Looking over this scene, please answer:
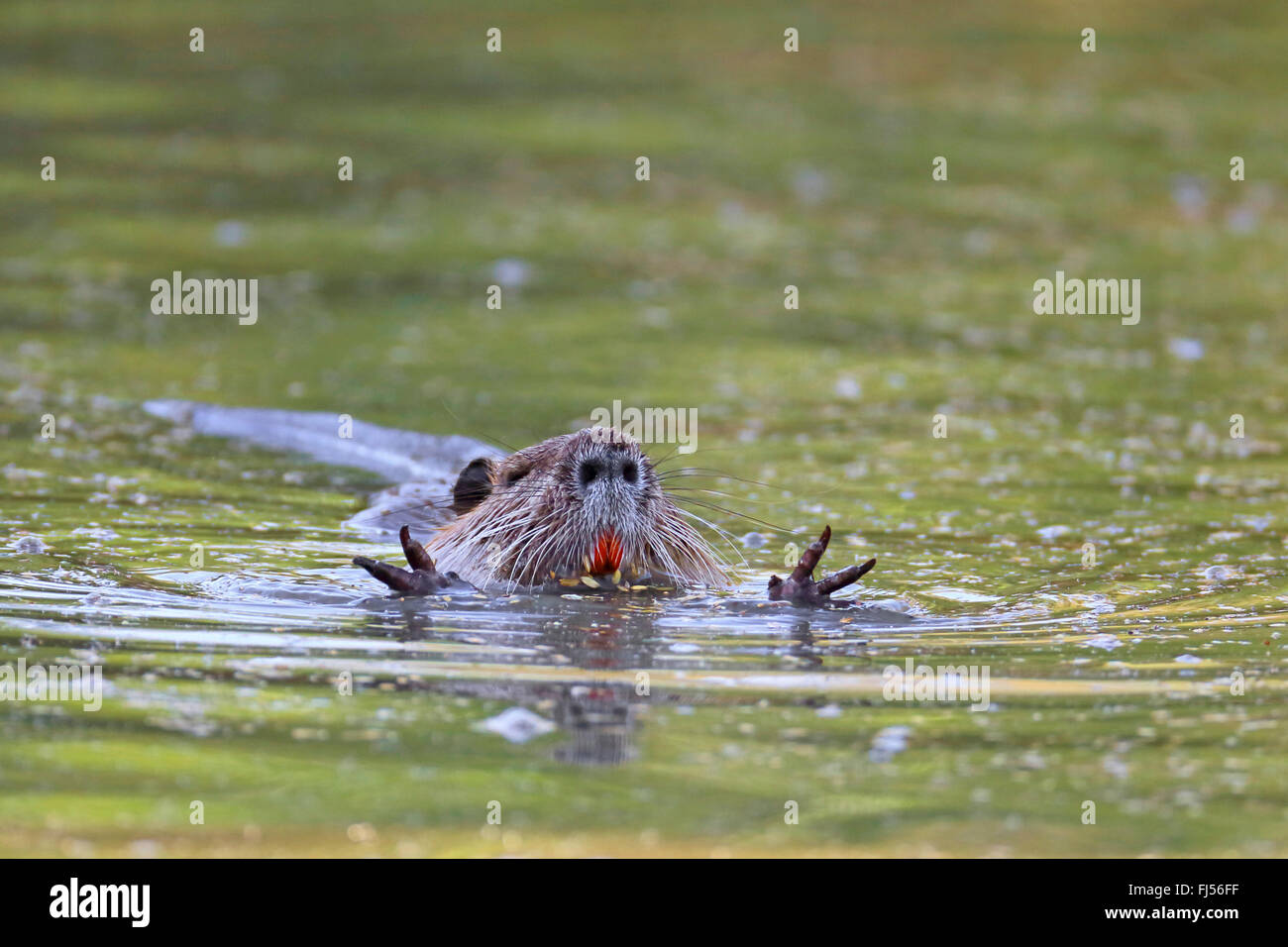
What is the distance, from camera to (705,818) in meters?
4.49

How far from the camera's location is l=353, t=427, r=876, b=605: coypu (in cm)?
633

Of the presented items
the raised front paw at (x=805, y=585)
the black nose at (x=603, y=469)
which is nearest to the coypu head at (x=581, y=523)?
the black nose at (x=603, y=469)

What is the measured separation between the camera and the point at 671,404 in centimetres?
1053

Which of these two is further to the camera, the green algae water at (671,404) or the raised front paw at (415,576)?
the raised front paw at (415,576)

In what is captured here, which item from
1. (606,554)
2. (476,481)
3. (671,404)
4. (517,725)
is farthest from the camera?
(671,404)

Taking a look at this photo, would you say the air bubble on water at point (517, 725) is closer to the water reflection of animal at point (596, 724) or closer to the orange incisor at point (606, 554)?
the water reflection of animal at point (596, 724)

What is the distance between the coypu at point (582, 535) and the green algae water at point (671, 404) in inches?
5.2

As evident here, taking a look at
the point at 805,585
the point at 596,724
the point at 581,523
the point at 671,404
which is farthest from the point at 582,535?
the point at 671,404

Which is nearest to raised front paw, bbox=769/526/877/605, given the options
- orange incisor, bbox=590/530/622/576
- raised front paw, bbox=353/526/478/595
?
orange incisor, bbox=590/530/622/576

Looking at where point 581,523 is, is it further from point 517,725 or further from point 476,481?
point 517,725

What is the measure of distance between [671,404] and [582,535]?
13.7ft

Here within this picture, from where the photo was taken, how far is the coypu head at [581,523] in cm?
635

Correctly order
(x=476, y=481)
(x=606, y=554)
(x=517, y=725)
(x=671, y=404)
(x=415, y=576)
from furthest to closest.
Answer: (x=671, y=404) → (x=476, y=481) → (x=606, y=554) → (x=415, y=576) → (x=517, y=725)

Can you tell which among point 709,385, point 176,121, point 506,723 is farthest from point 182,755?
point 176,121
